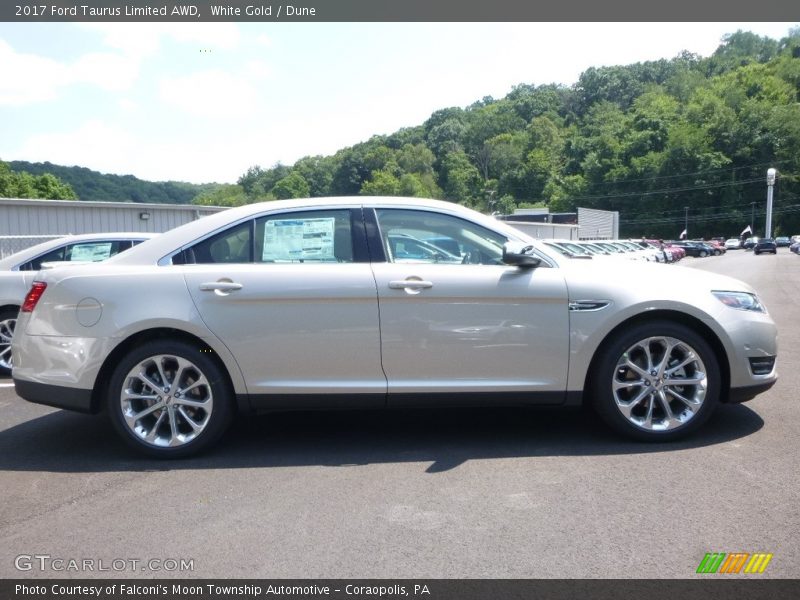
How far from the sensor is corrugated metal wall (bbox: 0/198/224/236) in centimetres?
1723

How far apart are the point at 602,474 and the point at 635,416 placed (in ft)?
2.35

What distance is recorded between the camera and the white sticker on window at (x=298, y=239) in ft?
15.5

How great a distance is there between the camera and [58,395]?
459cm

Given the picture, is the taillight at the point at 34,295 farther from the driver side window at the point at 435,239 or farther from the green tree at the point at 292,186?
the green tree at the point at 292,186

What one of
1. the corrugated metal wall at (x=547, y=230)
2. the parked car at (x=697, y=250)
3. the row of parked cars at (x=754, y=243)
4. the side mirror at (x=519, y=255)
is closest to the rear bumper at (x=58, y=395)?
the side mirror at (x=519, y=255)

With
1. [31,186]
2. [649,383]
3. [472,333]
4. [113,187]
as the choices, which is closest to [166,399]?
[472,333]

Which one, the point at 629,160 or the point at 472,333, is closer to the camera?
the point at 472,333

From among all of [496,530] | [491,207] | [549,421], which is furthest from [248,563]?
[491,207]

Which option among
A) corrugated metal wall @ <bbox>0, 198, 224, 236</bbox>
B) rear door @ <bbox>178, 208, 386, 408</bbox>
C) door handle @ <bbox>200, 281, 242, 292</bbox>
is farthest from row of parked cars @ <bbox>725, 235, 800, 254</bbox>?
door handle @ <bbox>200, 281, 242, 292</bbox>

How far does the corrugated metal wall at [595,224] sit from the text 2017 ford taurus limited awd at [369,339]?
55.2 m

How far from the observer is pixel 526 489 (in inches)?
155

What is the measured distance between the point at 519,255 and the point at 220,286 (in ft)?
6.37

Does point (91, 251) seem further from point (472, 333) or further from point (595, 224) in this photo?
point (595, 224)
